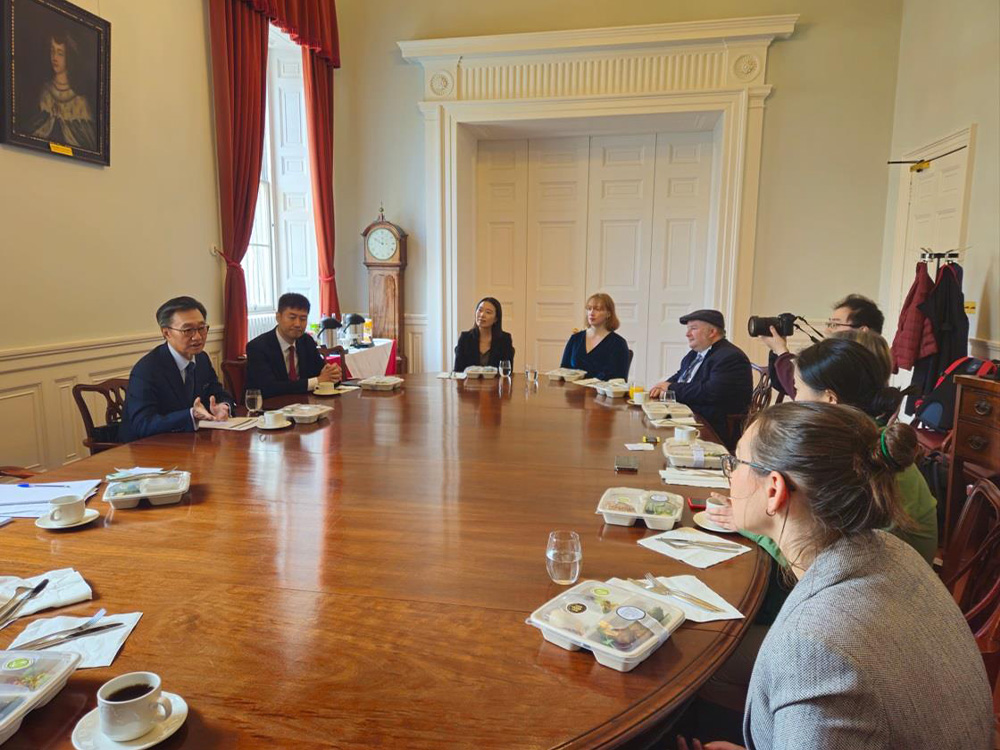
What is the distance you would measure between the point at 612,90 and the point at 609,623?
4969mm

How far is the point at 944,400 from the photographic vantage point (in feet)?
11.1

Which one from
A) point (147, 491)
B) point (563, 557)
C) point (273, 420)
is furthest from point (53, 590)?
point (273, 420)

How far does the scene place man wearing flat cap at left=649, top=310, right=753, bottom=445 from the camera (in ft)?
10.8

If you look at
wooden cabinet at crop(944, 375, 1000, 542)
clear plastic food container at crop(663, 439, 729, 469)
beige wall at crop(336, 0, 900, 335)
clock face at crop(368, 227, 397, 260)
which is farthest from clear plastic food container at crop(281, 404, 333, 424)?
beige wall at crop(336, 0, 900, 335)

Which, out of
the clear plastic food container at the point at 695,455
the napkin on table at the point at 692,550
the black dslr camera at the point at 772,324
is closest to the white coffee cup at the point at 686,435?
the clear plastic food container at the point at 695,455

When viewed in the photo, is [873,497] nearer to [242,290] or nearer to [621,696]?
[621,696]

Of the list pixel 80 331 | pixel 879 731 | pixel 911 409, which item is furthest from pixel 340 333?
pixel 879 731

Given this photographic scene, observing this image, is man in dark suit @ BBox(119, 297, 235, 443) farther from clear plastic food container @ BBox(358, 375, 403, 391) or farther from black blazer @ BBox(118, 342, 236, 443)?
clear plastic food container @ BBox(358, 375, 403, 391)

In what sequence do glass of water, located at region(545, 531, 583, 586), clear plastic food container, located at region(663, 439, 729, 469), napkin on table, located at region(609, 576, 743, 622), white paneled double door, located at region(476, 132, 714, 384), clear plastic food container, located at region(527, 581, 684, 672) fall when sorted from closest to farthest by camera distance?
clear plastic food container, located at region(527, 581, 684, 672), napkin on table, located at region(609, 576, 743, 622), glass of water, located at region(545, 531, 583, 586), clear plastic food container, located at region(663, 439, 729, 469), white paneled double door, located at region(476, 132, 714, 384)

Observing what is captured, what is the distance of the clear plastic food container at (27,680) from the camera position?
0.87 meters

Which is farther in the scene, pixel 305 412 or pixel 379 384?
pixel 379 384

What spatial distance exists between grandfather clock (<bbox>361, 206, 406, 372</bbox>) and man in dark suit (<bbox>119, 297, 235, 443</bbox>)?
9.83ft

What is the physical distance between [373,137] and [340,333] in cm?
185

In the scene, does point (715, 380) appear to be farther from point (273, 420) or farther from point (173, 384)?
point (173, 384)
